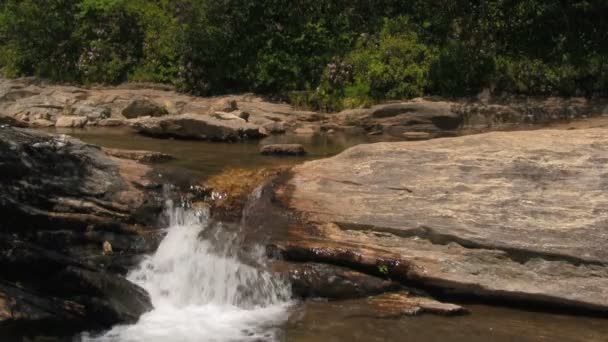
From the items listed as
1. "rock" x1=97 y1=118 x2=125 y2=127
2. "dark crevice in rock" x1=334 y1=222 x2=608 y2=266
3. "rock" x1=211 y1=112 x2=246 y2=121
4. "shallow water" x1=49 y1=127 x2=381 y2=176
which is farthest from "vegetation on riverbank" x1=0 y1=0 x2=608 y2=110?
"dark crevice in rock" x1=334 y1=222 x2=608 y2=266

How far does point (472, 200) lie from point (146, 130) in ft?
28.0

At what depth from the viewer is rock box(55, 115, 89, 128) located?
56.3 ft

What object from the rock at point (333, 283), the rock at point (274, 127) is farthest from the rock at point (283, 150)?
the rock at point (333, 283)

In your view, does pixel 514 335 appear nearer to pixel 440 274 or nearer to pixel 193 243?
pixel 440 274

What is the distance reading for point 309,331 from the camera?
6875mm

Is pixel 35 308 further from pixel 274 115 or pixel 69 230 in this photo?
pixel 274 115

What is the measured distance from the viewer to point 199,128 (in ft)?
45.5

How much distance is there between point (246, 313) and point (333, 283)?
97 cm

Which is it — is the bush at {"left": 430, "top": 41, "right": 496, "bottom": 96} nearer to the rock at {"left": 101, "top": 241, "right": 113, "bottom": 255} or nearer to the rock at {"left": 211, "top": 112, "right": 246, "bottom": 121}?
the rock at {"left": 211, "top": 112, "right": 246, "bottom": 121}

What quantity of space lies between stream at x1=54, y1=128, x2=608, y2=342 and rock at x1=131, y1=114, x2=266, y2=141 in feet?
15.7

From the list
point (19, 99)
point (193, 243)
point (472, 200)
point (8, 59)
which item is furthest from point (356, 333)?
point (8, 59)

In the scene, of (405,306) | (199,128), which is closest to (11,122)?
(199,128)

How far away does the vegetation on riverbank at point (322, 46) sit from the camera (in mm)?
17609

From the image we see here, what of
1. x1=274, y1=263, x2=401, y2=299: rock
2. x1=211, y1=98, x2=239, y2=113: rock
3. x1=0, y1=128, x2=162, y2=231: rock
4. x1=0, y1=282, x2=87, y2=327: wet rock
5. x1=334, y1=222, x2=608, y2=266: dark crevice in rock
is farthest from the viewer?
x1=211, y1=98, x2=239, y2=113: rock
